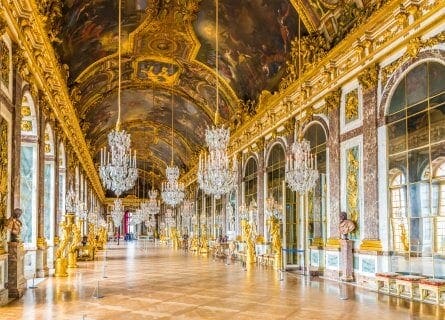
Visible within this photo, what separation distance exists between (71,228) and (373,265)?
869cm

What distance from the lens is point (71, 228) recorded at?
49.1 feet

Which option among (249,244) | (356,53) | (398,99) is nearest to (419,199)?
(398,99)

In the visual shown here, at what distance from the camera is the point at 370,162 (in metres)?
11.7

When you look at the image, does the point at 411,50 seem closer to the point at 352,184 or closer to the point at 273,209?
the point at 352,184

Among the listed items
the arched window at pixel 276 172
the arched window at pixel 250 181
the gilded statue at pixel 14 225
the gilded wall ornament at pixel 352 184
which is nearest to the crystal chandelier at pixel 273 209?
the arched window at pixel 276 172

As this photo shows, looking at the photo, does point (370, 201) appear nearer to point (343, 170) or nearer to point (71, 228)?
point (343, 170)

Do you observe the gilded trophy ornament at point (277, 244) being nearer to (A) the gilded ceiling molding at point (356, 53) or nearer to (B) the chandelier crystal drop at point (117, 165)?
(A) the gilded ceiling molding at point (356, 53)

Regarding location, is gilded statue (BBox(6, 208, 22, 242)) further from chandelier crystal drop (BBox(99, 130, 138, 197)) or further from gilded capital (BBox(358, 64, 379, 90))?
gilded capital (BBox(358, 64, 379, 90))

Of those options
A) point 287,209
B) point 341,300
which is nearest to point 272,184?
point 287,209

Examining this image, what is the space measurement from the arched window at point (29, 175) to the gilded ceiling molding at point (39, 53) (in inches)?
43.2

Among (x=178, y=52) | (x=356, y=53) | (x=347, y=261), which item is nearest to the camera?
(x=347, y=261)

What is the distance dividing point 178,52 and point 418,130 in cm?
1328

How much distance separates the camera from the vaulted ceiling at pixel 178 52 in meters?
15.9

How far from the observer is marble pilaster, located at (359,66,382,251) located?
11453mm
